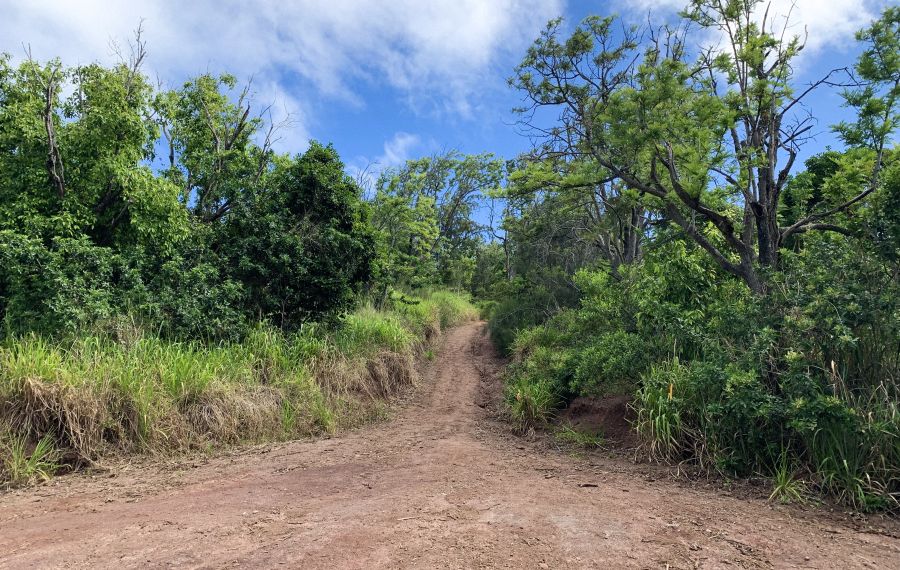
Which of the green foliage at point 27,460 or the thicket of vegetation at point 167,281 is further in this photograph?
the thicket of vegetation at point 167,281

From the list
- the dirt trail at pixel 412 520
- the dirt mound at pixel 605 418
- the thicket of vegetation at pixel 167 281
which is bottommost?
the dirt trail at pixel 412 520

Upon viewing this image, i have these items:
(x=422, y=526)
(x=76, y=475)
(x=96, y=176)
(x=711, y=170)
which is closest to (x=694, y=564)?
(x=422, y=526)

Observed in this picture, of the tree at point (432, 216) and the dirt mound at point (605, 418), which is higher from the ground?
the tree at point (432, 216)

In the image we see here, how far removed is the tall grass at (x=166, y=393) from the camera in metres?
5.41

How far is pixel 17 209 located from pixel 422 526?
7.63 m

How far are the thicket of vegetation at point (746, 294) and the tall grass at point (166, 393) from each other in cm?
332

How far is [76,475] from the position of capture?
17.4 ft

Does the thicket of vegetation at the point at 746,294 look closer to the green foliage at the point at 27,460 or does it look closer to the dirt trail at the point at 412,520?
the dirt trail at the point at 412,520

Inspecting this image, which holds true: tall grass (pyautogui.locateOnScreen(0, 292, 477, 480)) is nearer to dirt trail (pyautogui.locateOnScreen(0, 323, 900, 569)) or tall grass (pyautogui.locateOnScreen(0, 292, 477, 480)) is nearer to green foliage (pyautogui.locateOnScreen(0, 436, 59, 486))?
green foliage (pyautogui.locateOnScreen(0, 436, 59, 486))

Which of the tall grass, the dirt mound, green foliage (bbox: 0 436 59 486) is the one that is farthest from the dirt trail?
the dirt mound

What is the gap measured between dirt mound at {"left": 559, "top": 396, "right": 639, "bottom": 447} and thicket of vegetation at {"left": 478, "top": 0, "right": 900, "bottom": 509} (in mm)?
→ 209

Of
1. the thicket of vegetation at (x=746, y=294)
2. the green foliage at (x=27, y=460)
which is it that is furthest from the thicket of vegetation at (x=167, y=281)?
the thicket of vegetation at (x=746, y=294)

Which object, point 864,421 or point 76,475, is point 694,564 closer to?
point 864,421

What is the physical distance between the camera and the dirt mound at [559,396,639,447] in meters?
6.58
